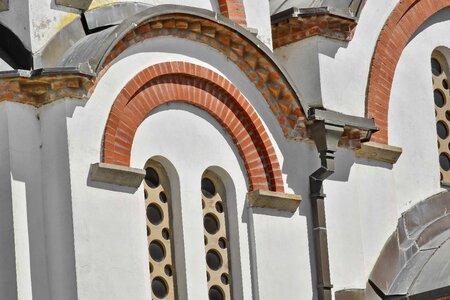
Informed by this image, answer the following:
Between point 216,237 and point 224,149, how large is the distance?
1.08m

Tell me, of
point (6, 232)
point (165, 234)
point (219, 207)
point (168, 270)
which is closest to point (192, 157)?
point (219, 207)

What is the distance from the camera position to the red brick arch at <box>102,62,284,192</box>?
19.0 m

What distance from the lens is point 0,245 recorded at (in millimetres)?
18297

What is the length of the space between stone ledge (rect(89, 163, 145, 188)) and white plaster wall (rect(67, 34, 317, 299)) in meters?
0.09

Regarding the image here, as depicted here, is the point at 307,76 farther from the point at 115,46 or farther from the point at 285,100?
the point at 115,46

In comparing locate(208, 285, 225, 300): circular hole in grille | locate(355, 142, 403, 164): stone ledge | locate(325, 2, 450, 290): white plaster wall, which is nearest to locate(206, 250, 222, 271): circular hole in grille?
locate(208, 285, 225, 300): circular hole in grille

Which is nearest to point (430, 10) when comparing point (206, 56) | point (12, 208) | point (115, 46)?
point (206, 56)

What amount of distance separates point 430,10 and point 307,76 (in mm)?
2989

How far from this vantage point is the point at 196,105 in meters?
20.1

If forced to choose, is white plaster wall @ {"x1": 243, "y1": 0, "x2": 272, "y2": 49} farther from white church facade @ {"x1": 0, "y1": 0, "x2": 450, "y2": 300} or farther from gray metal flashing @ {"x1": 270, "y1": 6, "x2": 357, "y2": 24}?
gray metal flashing @ {"x1": 270, "y1": 6, "x2": 357, "y2": 24}

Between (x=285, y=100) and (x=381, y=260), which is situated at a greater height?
(x=285, y=100)

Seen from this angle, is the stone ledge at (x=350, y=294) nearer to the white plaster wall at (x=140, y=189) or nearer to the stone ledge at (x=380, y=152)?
the white plaster wall at (x=140, y=189)

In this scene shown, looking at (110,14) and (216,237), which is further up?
(110,14)

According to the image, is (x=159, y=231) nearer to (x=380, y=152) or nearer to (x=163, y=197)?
(x=163, y=197)
